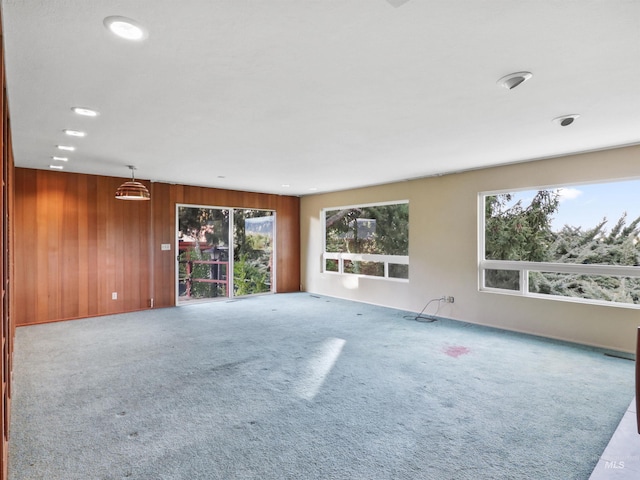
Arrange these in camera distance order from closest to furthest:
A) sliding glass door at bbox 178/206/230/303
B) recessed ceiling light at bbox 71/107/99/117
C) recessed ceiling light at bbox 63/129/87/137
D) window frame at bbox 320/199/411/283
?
recessed ceiling light at bbox 71/107/99/117 < recessed ceiling light at bbox 63/129/87/137 < window frame at bbox 320/199/411/283 < sliding glass door at bbox 178/206/230/303

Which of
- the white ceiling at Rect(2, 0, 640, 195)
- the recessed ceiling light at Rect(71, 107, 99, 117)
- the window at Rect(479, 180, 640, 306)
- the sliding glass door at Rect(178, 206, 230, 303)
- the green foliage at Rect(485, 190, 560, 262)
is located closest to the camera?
the white ceiling at Rect(2, 0, 640, 195)

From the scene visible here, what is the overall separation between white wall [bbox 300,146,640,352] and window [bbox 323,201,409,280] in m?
0.19

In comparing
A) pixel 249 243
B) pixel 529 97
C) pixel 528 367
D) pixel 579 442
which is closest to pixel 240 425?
pixel 579 442

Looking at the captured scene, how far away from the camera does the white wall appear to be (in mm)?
4273

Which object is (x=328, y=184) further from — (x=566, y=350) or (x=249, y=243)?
(x=566, y=350)

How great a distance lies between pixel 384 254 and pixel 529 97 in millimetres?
4558

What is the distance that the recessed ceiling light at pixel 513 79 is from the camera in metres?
2.38

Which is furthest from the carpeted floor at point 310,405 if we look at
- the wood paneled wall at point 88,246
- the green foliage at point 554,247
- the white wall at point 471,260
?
the wood paneled wall at point 88,246

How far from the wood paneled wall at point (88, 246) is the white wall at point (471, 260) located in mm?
3737

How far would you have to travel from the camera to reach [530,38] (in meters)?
1.95

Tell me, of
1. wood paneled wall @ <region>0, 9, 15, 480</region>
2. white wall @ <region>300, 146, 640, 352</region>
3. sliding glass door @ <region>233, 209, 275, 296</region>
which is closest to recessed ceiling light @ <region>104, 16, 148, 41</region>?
wood paneled wall @ <region>0, 9, 15, 480</region>

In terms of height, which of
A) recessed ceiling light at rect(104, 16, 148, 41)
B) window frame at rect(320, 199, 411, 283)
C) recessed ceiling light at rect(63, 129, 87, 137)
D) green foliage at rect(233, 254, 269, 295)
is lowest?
green foliage at rect(233, 254, 269, 295)

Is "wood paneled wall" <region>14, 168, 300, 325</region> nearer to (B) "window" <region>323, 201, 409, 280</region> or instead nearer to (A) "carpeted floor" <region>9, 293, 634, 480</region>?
(A) "carpeted floor" <region>9, 293, 634, 480</region>

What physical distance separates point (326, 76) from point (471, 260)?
4.15 metres
